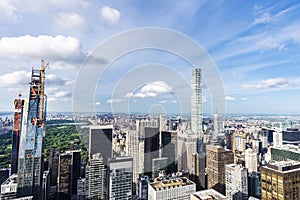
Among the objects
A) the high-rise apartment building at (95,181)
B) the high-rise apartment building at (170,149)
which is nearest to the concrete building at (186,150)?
the high-rise apartment building at (170,149)

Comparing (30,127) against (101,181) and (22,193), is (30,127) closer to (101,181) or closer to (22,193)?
(22,193)

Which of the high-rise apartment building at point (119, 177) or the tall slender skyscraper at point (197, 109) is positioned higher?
the tall slender skyscraper at point (197, 109)

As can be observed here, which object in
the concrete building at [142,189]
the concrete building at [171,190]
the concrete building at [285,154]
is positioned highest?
the concrete building at [285,154]

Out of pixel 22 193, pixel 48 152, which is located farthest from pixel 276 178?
pixel 48 152

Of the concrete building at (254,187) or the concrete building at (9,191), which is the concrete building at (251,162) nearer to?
the concrete building at (254,187)

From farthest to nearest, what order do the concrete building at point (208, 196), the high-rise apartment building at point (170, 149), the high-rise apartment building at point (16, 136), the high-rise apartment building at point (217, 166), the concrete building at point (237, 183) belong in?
the high-rise apartment building at point (170, 149), the high-rise apartment building at point (217, 166), the concrete building at point (237, 183), the high-rise apartment building at point (16, 136), the concrete building at point (208, 196)

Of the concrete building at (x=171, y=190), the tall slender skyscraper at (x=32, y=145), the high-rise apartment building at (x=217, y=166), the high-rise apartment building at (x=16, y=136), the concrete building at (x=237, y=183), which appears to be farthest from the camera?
the high-rise apartment building at (x=217, y=166)

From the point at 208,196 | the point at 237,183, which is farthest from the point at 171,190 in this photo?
the point at 237,183
